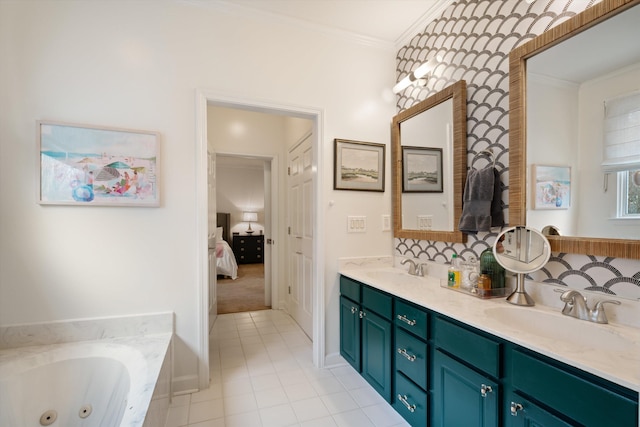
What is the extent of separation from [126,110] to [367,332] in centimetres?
221

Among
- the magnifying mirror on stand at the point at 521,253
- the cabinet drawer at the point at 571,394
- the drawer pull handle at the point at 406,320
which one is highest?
the magnifying mirror on stand at the point at 521,253

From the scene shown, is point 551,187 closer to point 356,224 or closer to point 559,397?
Result: point 559,397

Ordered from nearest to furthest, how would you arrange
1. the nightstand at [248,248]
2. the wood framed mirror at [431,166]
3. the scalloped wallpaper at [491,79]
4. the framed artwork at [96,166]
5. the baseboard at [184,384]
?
the scalloped wallpaper at [491,79]
the framed artwork at [96,166]
the wood framed mirror at [431,166]
the baseboard at [184,384]
the nightstand at [248,248]

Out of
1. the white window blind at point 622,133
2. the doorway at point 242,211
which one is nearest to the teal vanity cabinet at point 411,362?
the white window blind at point 622,133

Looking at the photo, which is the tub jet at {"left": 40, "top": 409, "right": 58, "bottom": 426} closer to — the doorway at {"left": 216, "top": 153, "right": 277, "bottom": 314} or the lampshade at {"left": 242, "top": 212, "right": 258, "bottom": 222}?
the doorway at {"left": 216, "top": 153, "right": 277, "bottom": 314}

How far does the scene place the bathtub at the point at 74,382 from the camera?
145cm

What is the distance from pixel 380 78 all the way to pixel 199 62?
1.48 meters

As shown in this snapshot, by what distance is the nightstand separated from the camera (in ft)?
24.1

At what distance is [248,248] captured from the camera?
24.4ft

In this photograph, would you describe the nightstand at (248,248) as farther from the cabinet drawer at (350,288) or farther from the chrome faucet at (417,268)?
the chrome faucet at (417,268)

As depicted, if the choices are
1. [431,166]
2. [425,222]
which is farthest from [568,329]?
[431,166]

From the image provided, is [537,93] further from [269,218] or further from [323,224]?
[269,218]

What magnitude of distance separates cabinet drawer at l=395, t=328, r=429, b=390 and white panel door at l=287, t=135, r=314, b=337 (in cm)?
136

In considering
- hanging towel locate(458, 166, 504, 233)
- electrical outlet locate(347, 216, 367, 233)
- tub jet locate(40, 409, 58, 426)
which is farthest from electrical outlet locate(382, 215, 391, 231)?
tub jet locate(40, 409, 58, 426)
